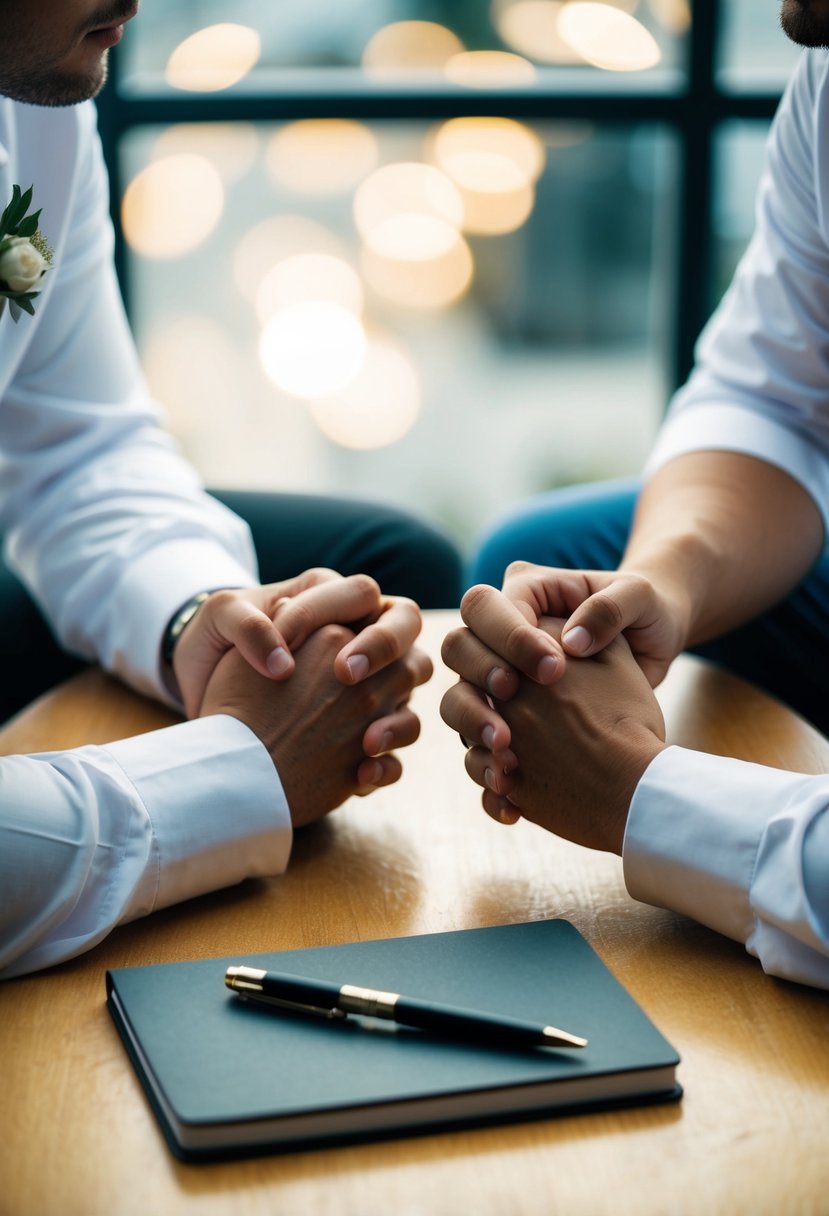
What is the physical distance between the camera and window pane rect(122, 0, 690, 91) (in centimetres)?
258

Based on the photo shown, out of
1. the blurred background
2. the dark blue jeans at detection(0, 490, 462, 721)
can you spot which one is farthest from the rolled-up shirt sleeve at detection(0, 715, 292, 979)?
the blurred background

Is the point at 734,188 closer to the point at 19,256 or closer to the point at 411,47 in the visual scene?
the point at 411,47

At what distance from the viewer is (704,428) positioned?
150 cm

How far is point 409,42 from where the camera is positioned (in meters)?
2.62

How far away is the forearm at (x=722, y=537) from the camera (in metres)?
1.27

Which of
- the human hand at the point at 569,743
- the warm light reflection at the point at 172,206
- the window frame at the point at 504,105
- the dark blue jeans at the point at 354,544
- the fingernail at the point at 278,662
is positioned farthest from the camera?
the warm light reflection at the point at 172,206

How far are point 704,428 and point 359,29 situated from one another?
5.14 feet

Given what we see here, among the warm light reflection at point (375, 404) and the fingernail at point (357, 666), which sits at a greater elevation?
the fingernail at point (357, 666)

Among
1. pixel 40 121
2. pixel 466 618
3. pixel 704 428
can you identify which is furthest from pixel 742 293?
pixel 40 121

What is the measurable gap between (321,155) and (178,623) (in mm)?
1756

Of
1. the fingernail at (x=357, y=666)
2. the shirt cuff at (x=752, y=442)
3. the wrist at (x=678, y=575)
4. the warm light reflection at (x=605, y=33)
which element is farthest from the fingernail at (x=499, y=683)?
the warm light reflection at (x=605, y=33)

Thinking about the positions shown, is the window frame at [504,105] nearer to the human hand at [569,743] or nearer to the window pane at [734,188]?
the window pane at [734,188]

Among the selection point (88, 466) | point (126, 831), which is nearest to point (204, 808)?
point (126, 831)

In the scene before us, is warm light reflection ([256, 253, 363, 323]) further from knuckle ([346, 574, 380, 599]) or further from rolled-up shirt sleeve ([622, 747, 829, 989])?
rolled-up shirt sleeve ([622, 747, 829, 989])
